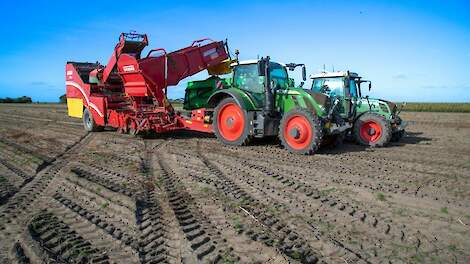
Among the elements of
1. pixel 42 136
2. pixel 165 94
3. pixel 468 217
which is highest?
pixel 165 94

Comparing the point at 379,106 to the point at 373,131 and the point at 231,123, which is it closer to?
the point at 373,131

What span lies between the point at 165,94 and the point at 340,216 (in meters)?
7.34

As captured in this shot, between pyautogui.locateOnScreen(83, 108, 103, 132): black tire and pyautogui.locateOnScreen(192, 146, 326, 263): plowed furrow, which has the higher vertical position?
pyautogui.locateOnScreen(83, 108, 103, 132): black tire

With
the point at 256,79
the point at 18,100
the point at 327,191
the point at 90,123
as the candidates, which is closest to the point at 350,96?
the point at 256,79

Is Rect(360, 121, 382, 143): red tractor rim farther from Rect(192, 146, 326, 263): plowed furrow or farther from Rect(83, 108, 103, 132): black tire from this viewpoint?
Rect(83, 108, 103, 132): black tire

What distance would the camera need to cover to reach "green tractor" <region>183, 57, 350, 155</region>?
316 inches

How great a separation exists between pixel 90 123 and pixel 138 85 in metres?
2.75

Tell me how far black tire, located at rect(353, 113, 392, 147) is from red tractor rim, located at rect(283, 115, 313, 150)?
2.74 metres

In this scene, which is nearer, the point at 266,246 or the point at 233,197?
the point at 266,246

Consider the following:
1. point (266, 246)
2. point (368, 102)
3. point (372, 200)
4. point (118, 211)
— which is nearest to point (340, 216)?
point (372, 200)

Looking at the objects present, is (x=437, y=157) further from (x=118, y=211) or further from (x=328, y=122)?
(x=118, y=211)

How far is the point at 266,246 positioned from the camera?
337 centimetres

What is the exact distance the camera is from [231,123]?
9.20m

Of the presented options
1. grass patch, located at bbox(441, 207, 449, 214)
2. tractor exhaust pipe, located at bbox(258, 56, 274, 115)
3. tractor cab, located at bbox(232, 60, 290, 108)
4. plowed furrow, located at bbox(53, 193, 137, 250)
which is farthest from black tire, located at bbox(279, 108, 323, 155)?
plowed furrow, located at bbox(53, 193, 137, 250)
